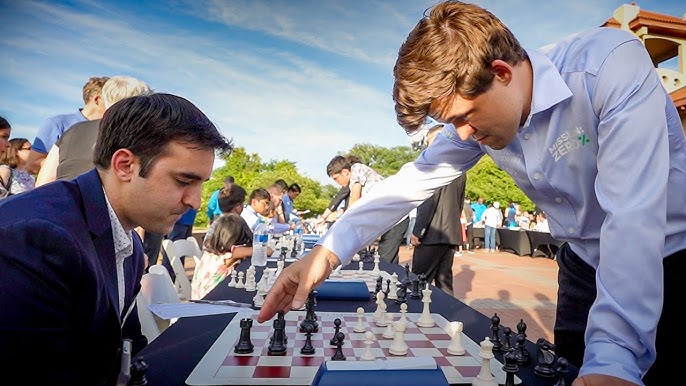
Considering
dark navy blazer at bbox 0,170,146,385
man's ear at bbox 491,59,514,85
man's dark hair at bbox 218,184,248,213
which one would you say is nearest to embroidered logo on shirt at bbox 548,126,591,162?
man's ear at bbox 491,59,514,85

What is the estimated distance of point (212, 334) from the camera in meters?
1.38

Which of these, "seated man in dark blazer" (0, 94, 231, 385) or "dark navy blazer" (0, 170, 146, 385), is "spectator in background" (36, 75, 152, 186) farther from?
"dark navy blazer" (0, 170, 146, 385)

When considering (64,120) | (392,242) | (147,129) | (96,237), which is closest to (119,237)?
(96,237)

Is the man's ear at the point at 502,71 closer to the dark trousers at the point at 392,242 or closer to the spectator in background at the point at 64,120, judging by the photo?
the spectator in background at the point at 64,120

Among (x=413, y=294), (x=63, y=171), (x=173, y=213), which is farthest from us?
(x=63, y=171)

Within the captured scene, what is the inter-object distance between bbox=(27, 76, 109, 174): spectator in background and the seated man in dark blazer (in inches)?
73.7

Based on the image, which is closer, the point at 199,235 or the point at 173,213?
the point at 173,213

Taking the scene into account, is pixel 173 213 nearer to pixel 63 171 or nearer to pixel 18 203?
pixel 18 203

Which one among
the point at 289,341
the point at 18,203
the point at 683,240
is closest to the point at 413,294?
the point at 289,341

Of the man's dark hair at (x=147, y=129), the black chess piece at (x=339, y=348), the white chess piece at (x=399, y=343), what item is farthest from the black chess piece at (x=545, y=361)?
the man's dark hair at (x=147, y=129)

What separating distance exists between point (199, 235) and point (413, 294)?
9.36 m

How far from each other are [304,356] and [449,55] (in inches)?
35.1

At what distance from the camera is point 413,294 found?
211 cm

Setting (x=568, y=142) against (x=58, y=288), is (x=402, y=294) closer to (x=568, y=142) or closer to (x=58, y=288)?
(x=568, y=142)
